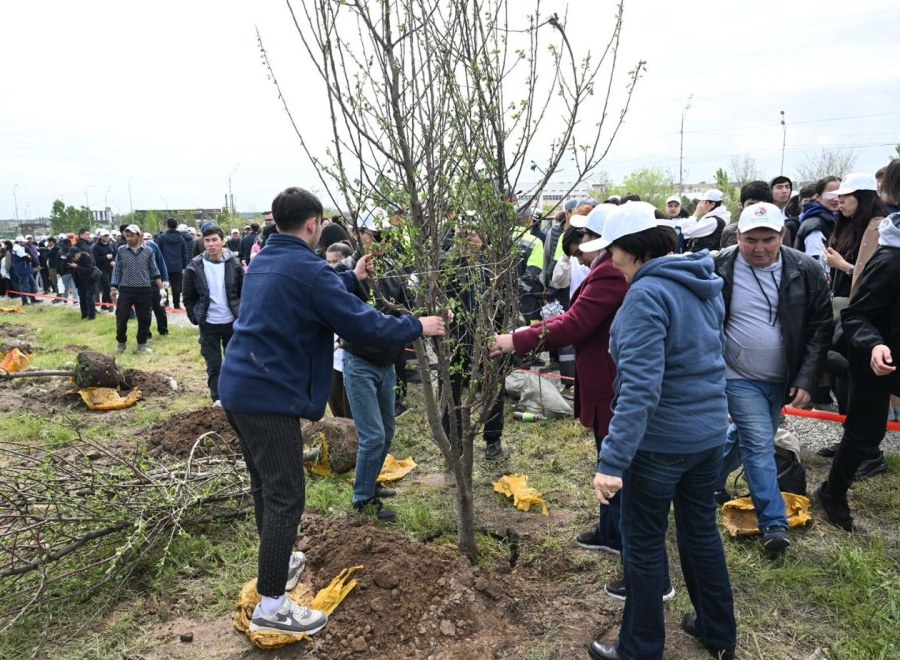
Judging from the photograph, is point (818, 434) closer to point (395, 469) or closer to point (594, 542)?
point (594, 542)

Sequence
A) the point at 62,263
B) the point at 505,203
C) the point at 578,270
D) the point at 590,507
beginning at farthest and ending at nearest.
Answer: the point at 62,263
the point at 578,270
the point at 590,507
the point at 505,203

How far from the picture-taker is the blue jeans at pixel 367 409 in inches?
153

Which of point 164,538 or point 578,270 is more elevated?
point 578,270

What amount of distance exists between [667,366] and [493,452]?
9.63 feet

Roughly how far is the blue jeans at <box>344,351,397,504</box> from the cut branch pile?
759 millimetres

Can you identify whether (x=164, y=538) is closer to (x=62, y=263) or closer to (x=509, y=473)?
(x=509, y=473)

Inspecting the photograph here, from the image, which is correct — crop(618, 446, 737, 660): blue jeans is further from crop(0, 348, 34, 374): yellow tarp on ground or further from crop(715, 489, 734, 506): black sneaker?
crop(0, 348, 34, 374): yellow tarp on ground

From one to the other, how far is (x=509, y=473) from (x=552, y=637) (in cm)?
208

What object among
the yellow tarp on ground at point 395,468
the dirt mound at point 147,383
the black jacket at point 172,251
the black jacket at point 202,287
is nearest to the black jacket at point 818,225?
the yellow tarp on ground at point 395,468

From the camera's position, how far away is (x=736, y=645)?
2.79m

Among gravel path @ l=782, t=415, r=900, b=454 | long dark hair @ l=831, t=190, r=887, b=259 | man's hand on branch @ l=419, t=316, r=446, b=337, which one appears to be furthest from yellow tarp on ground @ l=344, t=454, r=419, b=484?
long dark hair @ l=831, t=190, r=887, b=259

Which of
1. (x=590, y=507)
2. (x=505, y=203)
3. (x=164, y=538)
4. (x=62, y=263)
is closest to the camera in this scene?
(x=505, y=203)

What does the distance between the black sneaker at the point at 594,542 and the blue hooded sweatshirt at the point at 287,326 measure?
1795 millimetres

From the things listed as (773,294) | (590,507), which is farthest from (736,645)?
(773,294)
